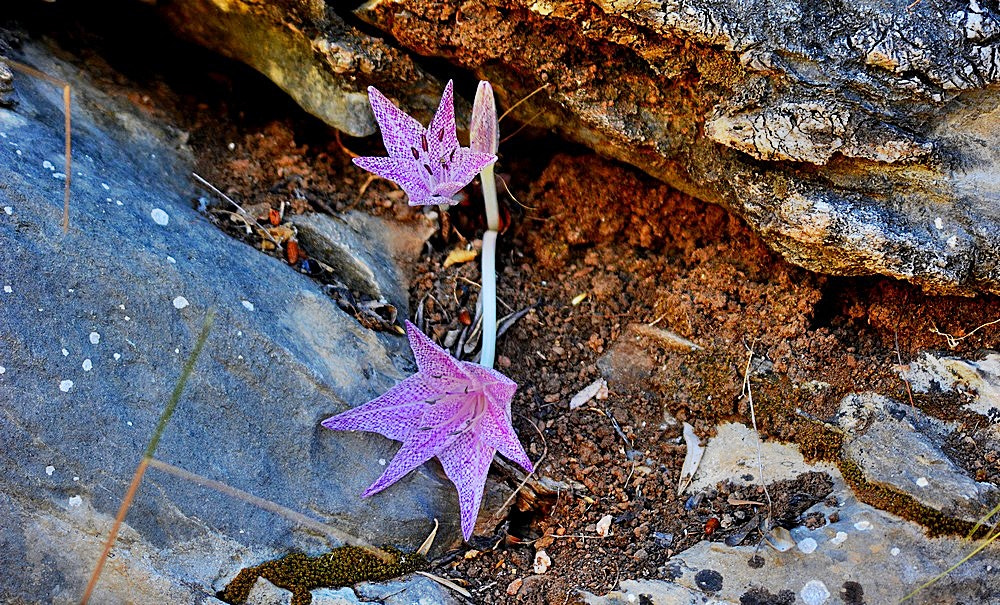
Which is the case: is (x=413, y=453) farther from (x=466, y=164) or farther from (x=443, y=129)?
(x=443, y=129)

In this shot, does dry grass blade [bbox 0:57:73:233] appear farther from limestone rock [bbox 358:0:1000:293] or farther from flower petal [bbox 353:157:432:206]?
limestone rock [bbox 358:0:1000:293]

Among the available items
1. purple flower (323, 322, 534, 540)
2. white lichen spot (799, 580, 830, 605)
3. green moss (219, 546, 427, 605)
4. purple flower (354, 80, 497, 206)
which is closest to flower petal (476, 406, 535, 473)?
purple flower (323, 322, 534, 540)

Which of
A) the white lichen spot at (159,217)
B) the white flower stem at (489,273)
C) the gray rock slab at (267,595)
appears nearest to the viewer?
the gray rock slab at (267,595)

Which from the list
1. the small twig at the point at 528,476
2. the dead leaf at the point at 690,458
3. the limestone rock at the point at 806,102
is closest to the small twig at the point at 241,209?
the limestone rock at the point at 806,102

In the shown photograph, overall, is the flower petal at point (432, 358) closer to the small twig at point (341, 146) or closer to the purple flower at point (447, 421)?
the purple flower at point (447, 421)

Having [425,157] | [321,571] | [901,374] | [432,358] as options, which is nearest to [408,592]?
[321,571]

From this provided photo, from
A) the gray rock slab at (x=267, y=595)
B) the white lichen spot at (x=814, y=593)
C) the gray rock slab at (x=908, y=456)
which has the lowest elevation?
the gray rock slab at (x=267, y=595)
